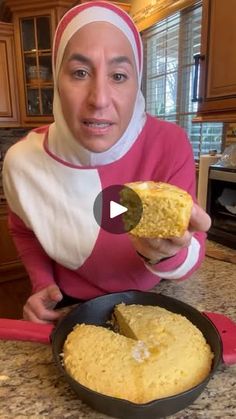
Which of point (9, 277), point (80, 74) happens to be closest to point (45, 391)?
point (80, 74)

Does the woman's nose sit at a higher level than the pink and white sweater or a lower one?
higher

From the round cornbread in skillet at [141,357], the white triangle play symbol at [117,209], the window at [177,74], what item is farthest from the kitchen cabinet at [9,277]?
the round cornbread in skillet at [141,357]

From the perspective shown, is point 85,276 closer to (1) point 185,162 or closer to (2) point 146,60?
(1) point 185,162

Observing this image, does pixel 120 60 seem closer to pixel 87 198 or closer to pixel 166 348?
pixel 87 198

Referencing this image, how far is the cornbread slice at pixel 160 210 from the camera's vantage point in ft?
1.44

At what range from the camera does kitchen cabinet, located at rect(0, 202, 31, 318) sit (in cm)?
261

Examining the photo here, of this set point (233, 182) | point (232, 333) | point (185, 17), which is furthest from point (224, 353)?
point (185, 17)

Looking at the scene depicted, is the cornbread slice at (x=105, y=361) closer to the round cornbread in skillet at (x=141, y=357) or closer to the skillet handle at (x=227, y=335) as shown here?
the round cornbread in skillet at (x=141, y=357)

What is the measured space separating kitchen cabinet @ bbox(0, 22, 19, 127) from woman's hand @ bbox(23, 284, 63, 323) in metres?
2.34

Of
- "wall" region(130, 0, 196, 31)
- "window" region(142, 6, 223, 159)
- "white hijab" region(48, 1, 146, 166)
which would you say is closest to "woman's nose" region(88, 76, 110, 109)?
"white hijab" region(48, 1, 146, 166)

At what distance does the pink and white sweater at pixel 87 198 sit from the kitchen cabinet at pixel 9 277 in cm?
192

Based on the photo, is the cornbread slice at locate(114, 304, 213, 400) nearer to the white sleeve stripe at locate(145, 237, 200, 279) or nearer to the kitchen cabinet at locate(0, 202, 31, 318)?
the white sleeve stripe at locate(145, 237, 200, 279)

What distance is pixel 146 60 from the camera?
2482 mm

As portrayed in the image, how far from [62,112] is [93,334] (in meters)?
0.47
